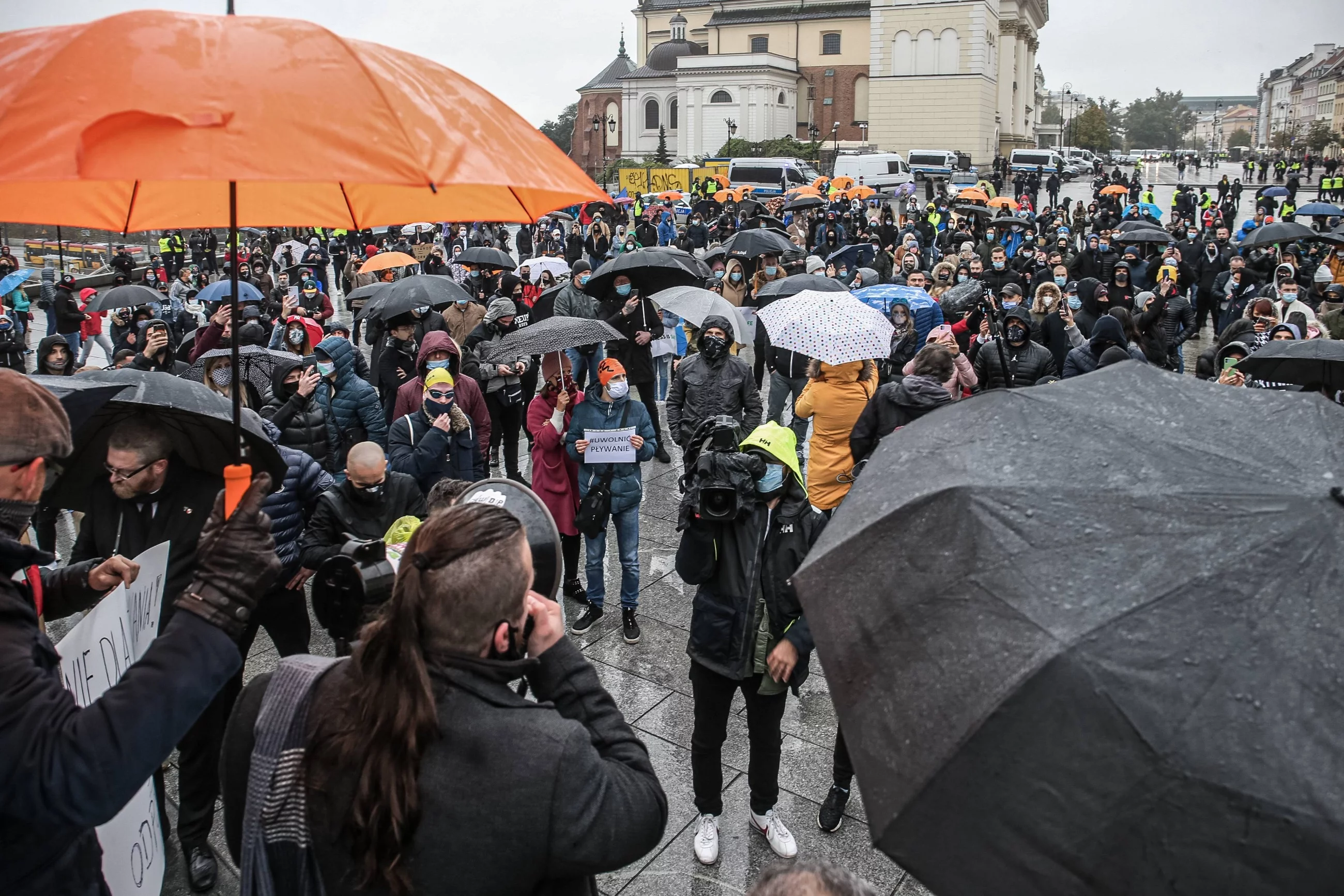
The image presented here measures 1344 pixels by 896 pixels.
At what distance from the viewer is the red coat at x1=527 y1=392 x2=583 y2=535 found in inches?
223

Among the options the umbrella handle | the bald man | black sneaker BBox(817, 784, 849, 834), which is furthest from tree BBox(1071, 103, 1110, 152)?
the umbrella handle

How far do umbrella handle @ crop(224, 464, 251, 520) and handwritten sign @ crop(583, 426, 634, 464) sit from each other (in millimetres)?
3552

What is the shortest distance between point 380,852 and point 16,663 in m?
0.71

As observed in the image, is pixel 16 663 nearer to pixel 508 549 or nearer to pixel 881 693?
pixel 508 549

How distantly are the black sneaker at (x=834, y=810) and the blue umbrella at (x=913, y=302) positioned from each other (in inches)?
215

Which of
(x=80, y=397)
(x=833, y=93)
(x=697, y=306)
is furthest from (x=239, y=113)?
(x=833, y=93)

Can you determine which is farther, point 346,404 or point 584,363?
point 584,363

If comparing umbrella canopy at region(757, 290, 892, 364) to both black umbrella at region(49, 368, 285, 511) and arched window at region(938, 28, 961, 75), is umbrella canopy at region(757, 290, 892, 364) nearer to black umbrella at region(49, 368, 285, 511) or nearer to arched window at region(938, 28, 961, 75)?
black umbrella at region(49, 368, 285, 511)

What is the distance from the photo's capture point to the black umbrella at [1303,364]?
209 inches

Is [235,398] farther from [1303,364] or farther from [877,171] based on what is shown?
[877,171]

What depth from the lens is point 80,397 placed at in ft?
8.35

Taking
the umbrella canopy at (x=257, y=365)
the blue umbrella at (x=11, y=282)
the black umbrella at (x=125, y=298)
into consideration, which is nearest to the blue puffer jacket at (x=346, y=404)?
the umbrella canopy at (x=257, y=365)

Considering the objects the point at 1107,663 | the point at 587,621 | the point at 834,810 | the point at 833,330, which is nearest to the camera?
the point at 1107,663

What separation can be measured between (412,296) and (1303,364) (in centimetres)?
599
